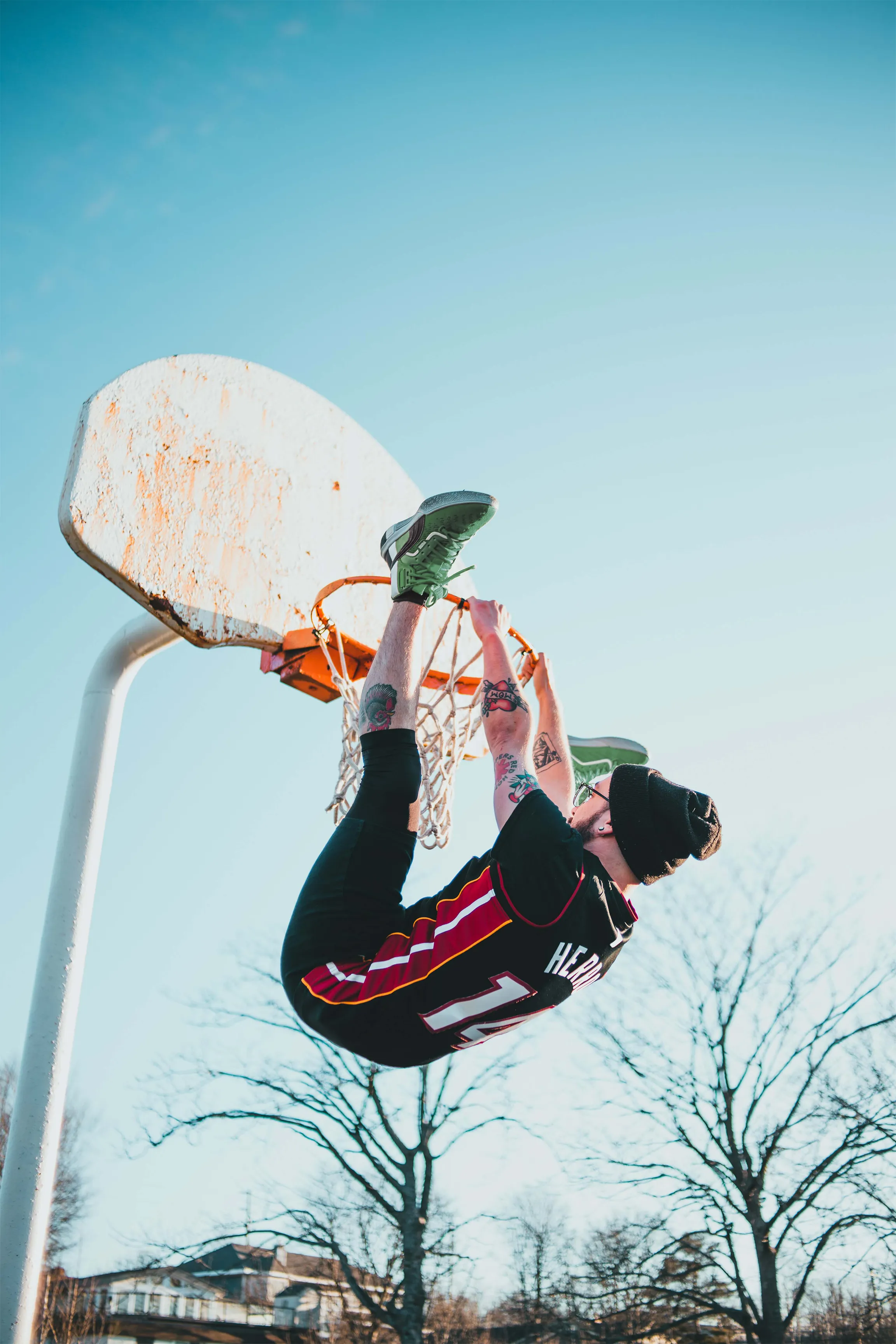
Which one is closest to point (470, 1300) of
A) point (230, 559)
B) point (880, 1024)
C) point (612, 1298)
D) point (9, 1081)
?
point (612, 1298)

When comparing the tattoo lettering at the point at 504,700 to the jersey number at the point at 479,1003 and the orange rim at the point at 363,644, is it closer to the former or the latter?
the jersey number at the point at 479,1003

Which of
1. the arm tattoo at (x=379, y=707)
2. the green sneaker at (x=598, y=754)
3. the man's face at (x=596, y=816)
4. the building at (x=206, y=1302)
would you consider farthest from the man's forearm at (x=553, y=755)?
the building at (x=206, y=1302)

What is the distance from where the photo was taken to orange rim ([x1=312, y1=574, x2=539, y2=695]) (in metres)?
4.61

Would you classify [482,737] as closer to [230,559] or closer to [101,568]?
[230,559]

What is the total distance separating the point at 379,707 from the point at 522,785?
607mm

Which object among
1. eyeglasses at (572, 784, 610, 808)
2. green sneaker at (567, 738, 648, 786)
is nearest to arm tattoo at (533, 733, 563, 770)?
eyeglasses at (572, 784, 610, 808)

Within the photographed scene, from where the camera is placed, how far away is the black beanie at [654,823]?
9.42 ft

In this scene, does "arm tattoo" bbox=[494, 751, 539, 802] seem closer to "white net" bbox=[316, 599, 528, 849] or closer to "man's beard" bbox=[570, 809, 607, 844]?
"man's beard" bbox=[570, 809, 607, 844]

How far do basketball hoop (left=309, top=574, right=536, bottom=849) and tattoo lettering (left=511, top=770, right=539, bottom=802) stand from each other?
1.30m

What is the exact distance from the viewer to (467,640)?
5.09 meters

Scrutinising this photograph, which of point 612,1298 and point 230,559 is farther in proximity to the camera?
point 612,1298

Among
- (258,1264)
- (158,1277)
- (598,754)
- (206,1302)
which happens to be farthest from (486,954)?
(258,1264)

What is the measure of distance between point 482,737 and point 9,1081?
→ 21483 mm

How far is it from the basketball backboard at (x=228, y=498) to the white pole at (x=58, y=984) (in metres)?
0.38
